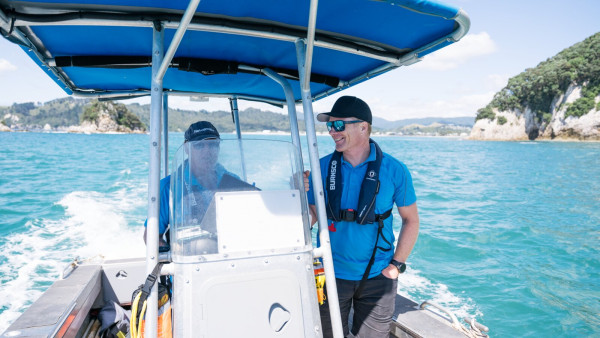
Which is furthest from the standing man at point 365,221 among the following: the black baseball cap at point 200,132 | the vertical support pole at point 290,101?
the black baseball cap at point 200,132

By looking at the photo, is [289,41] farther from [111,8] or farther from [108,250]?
[108,250]

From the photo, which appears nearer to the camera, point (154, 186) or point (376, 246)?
point (154, 186)

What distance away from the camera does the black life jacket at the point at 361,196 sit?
241cm

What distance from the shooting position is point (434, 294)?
7.05 meters

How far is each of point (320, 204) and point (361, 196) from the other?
45 centimetres

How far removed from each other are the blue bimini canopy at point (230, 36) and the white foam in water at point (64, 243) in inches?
93.4

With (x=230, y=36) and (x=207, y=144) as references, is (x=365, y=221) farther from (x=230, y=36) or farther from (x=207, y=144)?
(x=230, y=36)

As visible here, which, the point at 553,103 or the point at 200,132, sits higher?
the point at 553,103

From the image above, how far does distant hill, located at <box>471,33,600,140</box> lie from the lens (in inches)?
2434

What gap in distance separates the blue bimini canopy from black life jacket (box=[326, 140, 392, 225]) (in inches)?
27.8

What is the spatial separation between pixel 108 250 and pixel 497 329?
24.6 ft

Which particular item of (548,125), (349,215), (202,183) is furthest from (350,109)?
(548,125)

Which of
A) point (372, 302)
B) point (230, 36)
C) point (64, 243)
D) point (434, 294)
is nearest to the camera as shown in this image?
point (230, 36)

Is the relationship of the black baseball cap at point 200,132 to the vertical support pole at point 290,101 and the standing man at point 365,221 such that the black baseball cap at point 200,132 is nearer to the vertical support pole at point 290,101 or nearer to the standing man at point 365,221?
the vertical support pole at point 290,101
